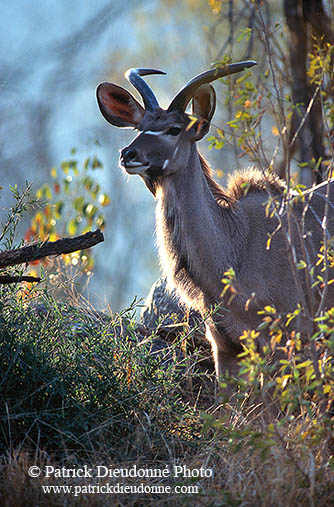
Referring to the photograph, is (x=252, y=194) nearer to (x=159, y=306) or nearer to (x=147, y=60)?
(x=159, y=306)

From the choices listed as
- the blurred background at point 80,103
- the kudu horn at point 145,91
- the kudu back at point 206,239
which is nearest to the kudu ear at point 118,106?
the kudu horn at point 145,91

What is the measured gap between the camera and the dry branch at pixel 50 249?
4258 millimetres

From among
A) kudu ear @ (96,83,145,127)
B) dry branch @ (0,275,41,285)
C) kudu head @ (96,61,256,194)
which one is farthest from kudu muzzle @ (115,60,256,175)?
dry branch @ (0,275,41,285)

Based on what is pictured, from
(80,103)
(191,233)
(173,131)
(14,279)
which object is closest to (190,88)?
(173,131)

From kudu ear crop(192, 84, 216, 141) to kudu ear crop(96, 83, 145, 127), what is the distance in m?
0.57

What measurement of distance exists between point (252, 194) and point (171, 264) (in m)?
0.99

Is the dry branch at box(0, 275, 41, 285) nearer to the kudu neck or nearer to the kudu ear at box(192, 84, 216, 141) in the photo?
the kudu neck

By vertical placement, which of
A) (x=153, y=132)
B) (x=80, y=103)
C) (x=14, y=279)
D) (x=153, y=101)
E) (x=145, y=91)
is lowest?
(x=14, y=279)

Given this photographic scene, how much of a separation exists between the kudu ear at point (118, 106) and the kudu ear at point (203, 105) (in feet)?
1.89

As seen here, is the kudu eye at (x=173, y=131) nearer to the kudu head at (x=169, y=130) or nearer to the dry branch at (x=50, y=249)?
the kudu head at (x=169, y=130)

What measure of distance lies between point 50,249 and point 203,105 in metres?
1.72

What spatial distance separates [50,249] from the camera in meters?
4.29

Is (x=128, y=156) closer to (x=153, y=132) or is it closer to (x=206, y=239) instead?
(x=153, y=132)

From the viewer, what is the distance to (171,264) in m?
5.13
